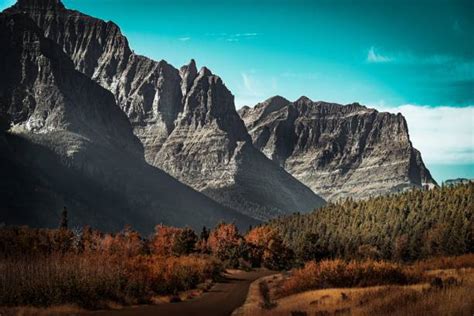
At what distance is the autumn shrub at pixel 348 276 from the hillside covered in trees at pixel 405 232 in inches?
2708

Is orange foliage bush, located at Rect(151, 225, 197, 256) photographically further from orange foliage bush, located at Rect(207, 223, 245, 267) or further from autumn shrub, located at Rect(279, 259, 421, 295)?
autumn shrub, located at Rect(279, 259, 421, 295)

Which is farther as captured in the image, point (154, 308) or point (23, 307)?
point (154, 308)

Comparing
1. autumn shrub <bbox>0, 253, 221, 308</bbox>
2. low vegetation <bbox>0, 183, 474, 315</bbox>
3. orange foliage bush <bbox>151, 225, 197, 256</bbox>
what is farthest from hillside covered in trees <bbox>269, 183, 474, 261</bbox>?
autumn shrub <bbox>0, 253, 221, 308</bbox>

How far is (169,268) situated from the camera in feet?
236

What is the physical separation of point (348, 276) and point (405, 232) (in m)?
118

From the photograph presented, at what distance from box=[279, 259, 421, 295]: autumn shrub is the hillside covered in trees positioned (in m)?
68.8

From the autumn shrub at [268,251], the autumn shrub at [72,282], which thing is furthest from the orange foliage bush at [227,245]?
the autumn shrub at [72,282]

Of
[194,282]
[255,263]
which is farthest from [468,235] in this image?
[194,282]

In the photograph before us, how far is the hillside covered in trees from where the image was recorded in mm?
140125

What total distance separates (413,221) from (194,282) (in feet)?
371

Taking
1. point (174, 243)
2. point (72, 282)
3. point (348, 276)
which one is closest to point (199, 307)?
point (72, 282)

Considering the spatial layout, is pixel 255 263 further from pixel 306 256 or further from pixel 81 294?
Result: pixel 81 294

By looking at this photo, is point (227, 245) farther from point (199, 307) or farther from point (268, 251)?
point (199, 307)

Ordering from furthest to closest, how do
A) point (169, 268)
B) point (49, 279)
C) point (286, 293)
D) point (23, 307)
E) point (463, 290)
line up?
point (169, 268)
point (286, 293)
point (49, 279)
point (23, 307)
point (463, 290)
